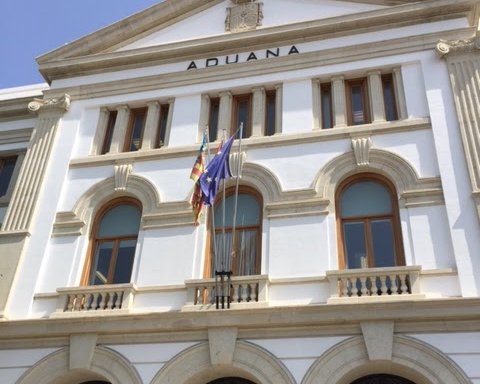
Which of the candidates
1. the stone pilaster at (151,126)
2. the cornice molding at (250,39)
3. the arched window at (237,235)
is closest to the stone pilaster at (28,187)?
the cornice molding at (250,39)

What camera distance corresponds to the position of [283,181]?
14.9 meters

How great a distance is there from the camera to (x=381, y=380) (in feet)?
40.2

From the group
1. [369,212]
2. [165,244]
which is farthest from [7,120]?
[369,212]

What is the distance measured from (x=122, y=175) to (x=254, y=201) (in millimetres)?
3880

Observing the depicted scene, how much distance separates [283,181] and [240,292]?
3191 mm

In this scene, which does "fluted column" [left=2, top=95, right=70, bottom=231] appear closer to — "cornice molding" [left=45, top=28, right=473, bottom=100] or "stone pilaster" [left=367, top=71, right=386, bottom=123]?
"cornice molding" [left=45, top=28, right=473, bottom=100]

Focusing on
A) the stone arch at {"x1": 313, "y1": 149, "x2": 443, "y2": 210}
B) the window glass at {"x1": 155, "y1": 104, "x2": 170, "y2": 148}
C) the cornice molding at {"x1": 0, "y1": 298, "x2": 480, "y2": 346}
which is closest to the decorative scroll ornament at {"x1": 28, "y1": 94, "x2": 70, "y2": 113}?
the window glass at {"x1": 155, "y1": 104, "x2": 170, "y2": 148}

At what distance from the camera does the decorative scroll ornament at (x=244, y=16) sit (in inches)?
722

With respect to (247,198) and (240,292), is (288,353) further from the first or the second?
(247,198)

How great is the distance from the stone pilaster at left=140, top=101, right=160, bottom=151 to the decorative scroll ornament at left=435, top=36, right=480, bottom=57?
26.9 feet

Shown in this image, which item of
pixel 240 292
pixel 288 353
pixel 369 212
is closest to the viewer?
pixel 288 353

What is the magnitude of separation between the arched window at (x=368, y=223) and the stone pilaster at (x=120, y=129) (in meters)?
6.71

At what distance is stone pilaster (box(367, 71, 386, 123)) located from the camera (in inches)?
607

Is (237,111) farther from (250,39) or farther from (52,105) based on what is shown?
(52,105)
